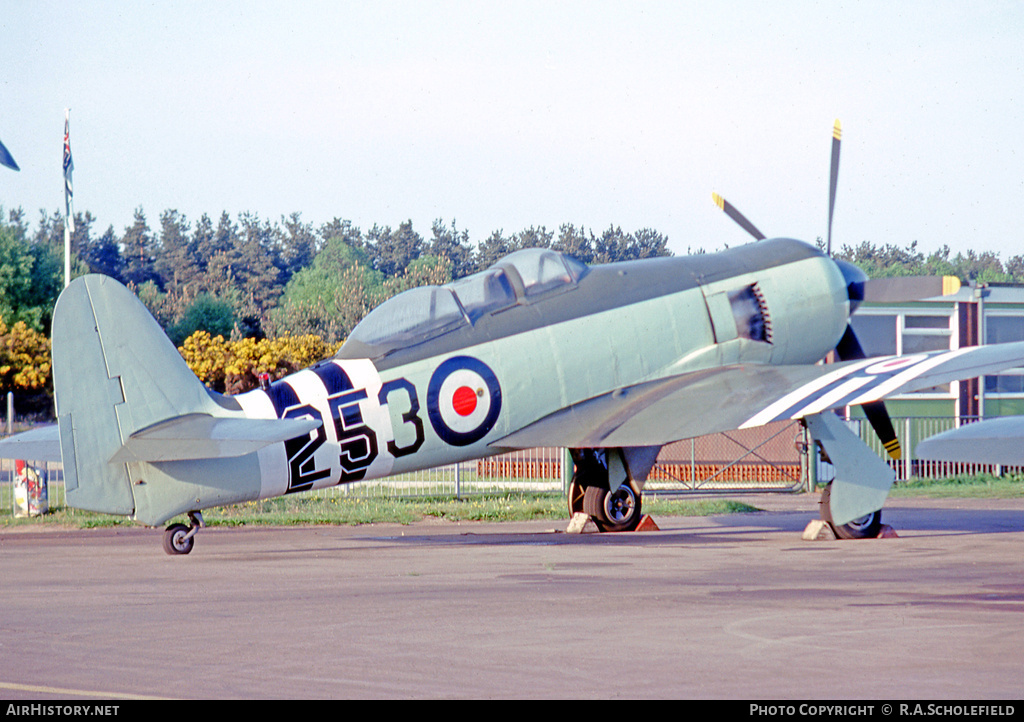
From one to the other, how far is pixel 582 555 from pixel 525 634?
529 centimetres

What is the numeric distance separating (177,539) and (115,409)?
5.83ft

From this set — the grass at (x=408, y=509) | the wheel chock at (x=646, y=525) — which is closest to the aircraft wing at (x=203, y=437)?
the wheel chock at (x=646, y=525)

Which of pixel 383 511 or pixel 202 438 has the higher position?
pixel 202 438

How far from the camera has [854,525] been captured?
1420cm

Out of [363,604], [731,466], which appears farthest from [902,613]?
[731,466]

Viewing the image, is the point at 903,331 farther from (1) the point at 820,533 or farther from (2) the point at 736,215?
(1) the point at 820,533

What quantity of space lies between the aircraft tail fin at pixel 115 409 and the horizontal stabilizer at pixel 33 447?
2.19 m

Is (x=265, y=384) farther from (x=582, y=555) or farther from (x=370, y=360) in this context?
(x=582, y=555)

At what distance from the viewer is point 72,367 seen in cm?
1163

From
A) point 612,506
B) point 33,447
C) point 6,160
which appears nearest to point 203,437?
point 33,447

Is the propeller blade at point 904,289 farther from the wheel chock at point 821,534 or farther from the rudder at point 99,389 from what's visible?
the rudder at point 99,389

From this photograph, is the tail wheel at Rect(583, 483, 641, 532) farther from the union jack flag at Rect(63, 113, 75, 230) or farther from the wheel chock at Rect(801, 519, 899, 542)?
the union jack flag at Rect(63, 113, 75, 230)

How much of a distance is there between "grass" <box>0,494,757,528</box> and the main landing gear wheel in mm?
4934

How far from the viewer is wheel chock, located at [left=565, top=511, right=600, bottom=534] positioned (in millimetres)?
15484
